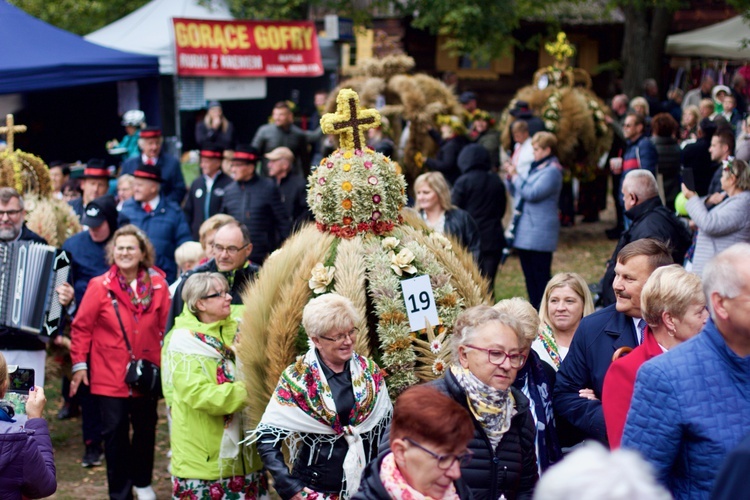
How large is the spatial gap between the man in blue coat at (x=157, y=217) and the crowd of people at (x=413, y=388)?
0.06ft

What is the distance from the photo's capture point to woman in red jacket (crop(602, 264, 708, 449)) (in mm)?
3832

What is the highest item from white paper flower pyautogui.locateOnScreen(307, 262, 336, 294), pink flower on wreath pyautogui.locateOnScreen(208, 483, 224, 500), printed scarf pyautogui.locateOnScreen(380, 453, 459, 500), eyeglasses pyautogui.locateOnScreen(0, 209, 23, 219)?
eyeglasses pyautogui.locateOnScreen(0, 209, 23, 219)

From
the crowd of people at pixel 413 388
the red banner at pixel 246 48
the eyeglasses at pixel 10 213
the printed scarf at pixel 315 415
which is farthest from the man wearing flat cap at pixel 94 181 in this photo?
the red banner at pixel 246 48

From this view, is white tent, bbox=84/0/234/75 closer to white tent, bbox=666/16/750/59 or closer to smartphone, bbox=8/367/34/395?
white tent, bbox=666/16/750/59

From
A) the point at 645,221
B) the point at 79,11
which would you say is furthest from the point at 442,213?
the point at 79,11

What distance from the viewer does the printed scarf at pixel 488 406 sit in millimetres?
3818

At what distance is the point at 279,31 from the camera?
735 inches

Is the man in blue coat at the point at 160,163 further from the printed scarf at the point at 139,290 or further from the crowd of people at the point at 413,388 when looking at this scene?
the printed scarf at the point at 139,290

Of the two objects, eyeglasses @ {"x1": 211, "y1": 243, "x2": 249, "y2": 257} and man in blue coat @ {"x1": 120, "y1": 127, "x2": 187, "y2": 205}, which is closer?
eyeglasses @ {"x1": 211, "y1": 243, "x2": 249, "y2": 257}

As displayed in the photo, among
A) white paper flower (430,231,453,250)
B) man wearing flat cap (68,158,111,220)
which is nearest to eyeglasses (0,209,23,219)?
man wearing flat cap (68,158,111,220)

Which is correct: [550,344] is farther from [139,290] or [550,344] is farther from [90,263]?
[90,263]

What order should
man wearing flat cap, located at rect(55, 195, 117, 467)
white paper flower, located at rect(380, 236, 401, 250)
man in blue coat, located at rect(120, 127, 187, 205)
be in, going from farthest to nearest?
man in blue coat, located at rect(120, 127, 187, 205) → man wearing flat cap, located at rect(55, 195, 117, 467) → white paper flower, located at rect(380, 236, 401, 250)

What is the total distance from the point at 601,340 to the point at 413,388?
1413 mm

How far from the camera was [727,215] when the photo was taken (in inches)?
298
